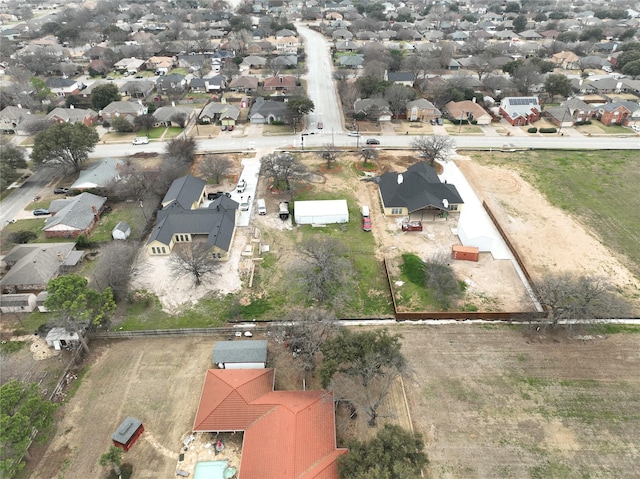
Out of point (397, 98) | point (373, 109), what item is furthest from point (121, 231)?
point (397, 98)

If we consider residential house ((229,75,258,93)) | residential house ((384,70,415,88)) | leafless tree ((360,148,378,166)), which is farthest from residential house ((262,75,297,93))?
leafless tree ((360,148,378,166))

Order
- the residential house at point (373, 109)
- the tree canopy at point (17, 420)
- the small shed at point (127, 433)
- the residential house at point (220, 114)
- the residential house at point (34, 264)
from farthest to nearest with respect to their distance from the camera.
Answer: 1. the residential house at point (373, 109)
2. the residential house at point (220, 114)
3. the residential house at point (34, 264)
4. the small shed at point (127, 433)
5. the tree canopy at point (17, 420)

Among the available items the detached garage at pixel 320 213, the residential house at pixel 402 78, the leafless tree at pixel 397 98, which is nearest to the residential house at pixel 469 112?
the leafless tree at pixel 397 98

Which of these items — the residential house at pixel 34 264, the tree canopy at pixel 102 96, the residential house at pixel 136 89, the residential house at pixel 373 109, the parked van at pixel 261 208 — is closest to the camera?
Answer: the residential house at pixel 34 264

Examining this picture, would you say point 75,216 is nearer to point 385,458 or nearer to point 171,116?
point 171,116

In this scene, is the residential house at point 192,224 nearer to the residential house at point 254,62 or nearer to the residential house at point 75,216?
the residential house at point 75,216

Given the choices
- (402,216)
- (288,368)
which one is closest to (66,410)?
(288,368)

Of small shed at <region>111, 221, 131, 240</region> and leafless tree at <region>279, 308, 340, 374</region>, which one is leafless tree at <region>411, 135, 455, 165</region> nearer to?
leafless tree at <region>279, 308, 340, 374</region>
